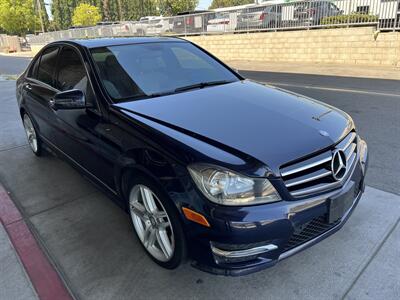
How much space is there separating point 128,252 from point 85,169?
992 millimetres

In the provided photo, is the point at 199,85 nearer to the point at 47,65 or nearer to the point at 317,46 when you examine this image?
the point at 47,65

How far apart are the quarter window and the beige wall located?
11.4 meters

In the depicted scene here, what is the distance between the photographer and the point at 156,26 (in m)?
22.4

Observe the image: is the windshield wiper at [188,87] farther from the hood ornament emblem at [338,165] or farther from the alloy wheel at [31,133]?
the alloy wheel at [31,133]

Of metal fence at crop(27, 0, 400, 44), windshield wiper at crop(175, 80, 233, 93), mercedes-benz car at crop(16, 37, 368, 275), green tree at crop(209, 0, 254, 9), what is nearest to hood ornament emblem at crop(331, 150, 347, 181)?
mercedes-benz car at crop(16, 37, 368, 275)

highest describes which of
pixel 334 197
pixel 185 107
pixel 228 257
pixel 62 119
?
pixel 185 107

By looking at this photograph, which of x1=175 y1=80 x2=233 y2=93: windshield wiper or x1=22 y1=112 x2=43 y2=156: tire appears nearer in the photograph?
x1=175 y1=80 x2=233 y2=93: windshield wiper

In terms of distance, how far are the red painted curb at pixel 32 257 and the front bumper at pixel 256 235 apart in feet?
3.49

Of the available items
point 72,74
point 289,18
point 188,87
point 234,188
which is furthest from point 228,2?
Answer: point 234,188

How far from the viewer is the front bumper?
1951mm

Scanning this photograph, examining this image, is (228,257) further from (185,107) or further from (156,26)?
(156,26)

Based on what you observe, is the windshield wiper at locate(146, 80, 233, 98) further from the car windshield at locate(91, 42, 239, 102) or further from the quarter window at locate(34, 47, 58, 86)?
the quarter window at locate(34, 47, 58, 86)

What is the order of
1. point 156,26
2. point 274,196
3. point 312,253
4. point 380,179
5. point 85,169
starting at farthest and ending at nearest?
point 156,26 → point 380,179 → point 85,169 → point 312,253 → point 274,196

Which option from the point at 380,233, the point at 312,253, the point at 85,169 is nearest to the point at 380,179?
the point at 380,233
